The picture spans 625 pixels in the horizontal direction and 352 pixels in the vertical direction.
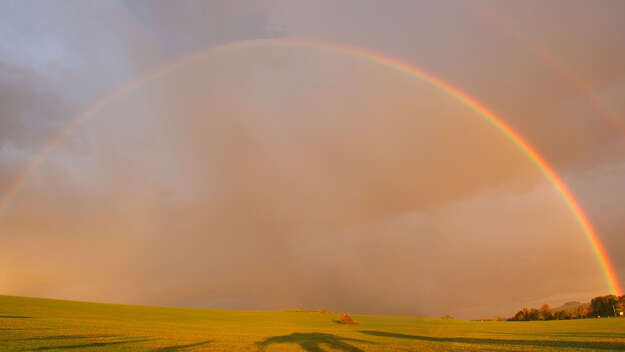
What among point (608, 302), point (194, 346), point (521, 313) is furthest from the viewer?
point (521, 313)

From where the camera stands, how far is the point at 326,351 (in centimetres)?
3594

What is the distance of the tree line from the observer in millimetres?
128625

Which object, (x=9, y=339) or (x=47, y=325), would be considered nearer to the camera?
(x=9, y=339)

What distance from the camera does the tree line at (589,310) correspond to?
12862 cm

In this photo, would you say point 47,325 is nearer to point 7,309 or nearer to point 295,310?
point 7,309

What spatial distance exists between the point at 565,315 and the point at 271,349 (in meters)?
130

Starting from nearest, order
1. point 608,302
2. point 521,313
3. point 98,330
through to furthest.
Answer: point 98,330, point 608,302, point 521,313

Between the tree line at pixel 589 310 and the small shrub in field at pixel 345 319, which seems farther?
the tree line at pixel 589 310

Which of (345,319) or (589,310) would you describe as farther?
(589,310)

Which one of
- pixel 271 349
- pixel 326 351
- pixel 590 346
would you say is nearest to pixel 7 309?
pixel 271 349

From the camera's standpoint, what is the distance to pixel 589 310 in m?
135

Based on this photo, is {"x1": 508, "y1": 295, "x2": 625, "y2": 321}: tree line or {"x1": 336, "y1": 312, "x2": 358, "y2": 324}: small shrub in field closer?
{"x1": 336, "y1": 312, "x2": 358, "y2": 324}: small shrub in field

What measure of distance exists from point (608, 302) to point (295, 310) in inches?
4224

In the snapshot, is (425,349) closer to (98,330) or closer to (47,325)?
(98,330)
